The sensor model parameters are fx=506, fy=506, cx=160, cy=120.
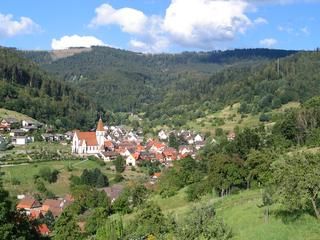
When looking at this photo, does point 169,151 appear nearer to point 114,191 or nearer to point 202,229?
point 114,191

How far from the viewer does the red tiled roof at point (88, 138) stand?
9731cm

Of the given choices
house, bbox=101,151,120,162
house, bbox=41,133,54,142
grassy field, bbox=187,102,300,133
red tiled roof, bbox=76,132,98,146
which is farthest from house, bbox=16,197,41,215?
grassy field, bbox=187,102,300,133

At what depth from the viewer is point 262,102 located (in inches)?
4660

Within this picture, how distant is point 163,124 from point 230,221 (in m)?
110

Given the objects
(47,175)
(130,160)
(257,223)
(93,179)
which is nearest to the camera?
(257,223)

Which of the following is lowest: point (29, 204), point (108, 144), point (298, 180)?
point (29, 204)

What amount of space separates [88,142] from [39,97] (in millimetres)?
36206

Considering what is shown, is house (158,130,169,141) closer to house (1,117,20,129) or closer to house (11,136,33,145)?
house (1,117,20,129)

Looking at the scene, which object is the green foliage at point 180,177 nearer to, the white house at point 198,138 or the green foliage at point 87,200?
the green foliage at point 87,200

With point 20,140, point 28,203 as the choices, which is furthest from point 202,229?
point 20,140

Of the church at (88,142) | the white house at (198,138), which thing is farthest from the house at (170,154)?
the church at (88,142)

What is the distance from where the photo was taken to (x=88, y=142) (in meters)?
98.6

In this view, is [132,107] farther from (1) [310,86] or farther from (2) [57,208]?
(2) [57,208]

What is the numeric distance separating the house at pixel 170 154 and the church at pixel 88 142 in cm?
1270
